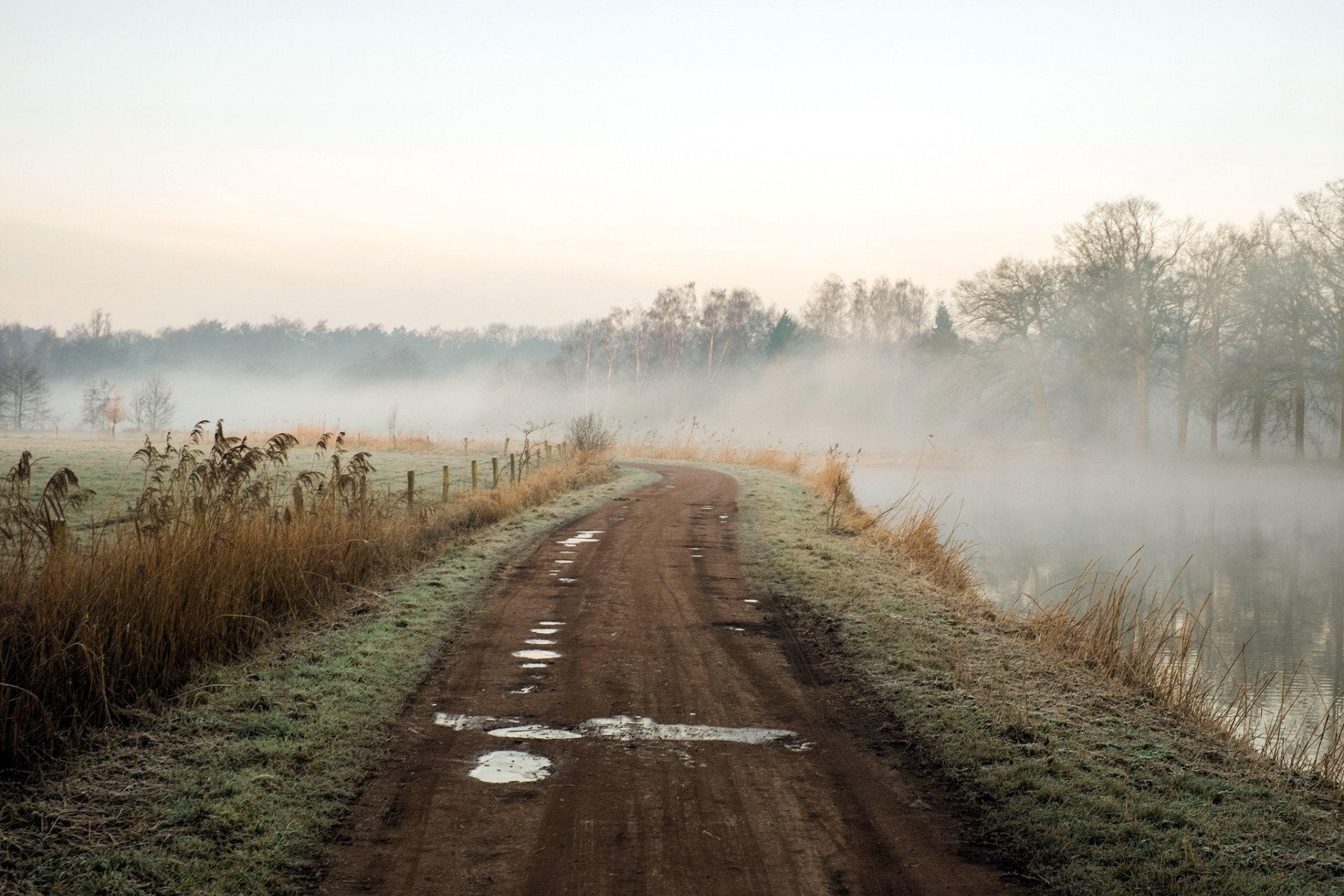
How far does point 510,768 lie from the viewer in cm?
485

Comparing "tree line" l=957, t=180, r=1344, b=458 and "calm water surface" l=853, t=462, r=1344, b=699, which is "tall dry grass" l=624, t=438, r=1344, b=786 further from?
"tree line" l=957, t=180, r=1344, b=458

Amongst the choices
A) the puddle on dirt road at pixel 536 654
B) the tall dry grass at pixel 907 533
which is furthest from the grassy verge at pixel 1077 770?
the tall dry grass at pixel 907 533

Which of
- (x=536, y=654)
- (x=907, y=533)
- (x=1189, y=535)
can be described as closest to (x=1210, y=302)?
(x=1189, y=535)

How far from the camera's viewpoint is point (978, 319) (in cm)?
5041

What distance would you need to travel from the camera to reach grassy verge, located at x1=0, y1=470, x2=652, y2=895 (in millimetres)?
3617

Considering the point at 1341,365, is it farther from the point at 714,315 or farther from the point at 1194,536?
the point at 714,315

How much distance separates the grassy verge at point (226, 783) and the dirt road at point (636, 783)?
24 cm

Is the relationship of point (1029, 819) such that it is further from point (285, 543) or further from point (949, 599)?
point (285, 543)

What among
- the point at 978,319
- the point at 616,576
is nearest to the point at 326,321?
the point at 978,319

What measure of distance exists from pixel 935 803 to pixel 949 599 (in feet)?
19.0

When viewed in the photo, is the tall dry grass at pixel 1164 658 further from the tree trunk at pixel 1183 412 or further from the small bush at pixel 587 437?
the tree trunk at pixel 1183 412

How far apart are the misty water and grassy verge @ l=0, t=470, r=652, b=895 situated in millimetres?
7042

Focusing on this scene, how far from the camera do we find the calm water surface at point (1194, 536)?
13.2 m

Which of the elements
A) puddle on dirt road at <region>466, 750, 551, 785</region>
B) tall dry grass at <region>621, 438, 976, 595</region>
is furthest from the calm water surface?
puddle on dirt road at <region>466, 750, 551, 785</region>
